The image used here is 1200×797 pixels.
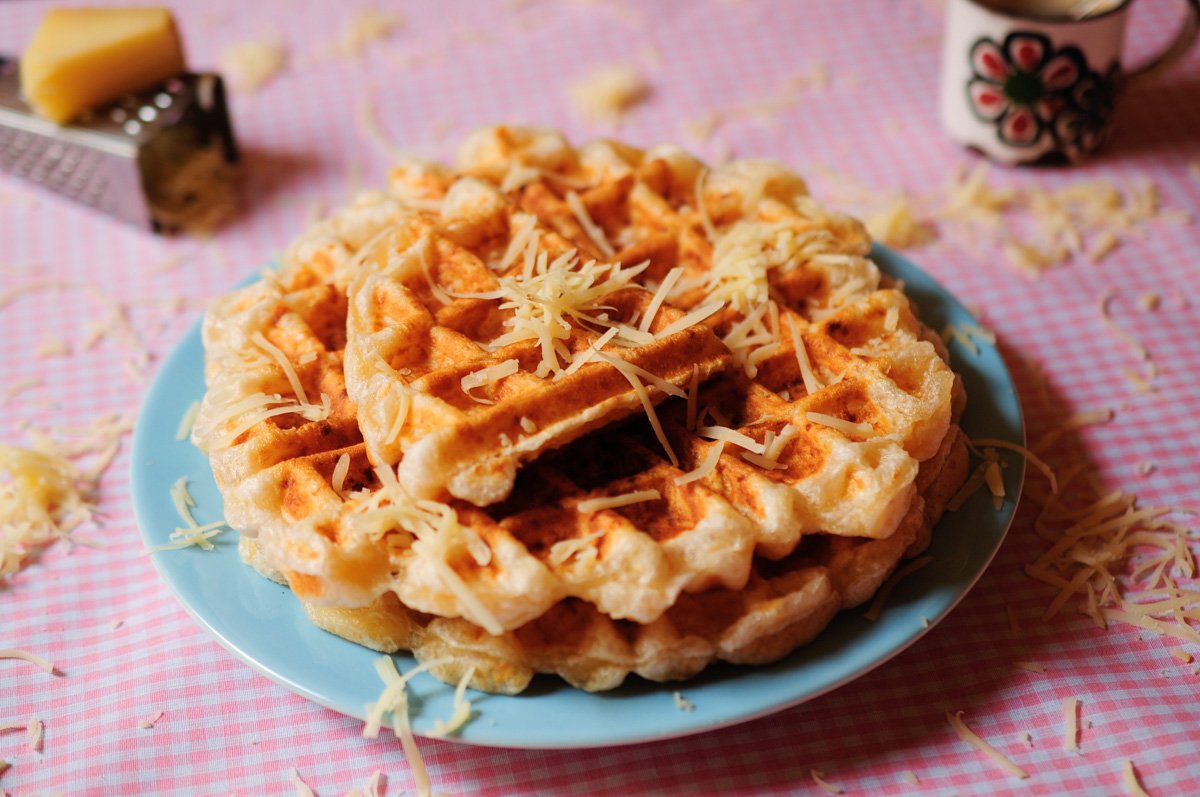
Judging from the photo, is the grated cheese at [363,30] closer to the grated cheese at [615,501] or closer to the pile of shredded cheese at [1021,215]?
the pile of shredded cheese at [1021,215]

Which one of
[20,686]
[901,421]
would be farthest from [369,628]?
[901,421]

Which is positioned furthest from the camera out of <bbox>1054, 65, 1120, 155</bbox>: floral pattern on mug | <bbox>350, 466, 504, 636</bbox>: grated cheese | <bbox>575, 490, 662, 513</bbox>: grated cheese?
<bbox>1054, 65, 1120, 155</bbox>: floral pattern on mug

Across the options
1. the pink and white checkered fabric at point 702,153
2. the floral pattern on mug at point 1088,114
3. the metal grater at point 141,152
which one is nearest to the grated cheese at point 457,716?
the pink and white checkered fabric at point 702,153

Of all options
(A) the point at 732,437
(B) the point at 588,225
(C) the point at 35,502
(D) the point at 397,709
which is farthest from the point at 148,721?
(B) the point at 588,225

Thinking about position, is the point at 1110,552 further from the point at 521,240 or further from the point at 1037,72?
the point at 1037,72

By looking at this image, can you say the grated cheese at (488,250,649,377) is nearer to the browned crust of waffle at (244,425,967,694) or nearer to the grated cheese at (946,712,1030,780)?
the browned crust of waffle at (244,425,967,694)

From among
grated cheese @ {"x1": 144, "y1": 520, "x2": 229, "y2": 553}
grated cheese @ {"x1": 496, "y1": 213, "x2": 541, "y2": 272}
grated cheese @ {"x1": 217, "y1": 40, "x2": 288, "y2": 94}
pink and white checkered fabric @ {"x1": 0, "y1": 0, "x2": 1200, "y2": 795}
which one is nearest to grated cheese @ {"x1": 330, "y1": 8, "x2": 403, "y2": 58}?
pink and white checkered fabric @ {"x1": 0, "y1": 0, "x2": 1200, "y2": 795}
